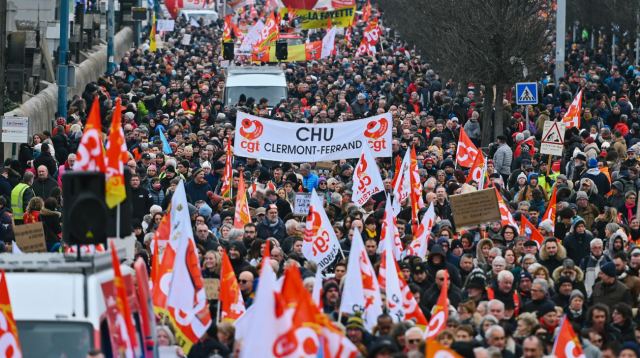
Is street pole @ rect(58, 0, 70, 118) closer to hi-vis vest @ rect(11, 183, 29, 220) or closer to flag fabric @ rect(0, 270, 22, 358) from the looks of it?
hi-vis vest @ rect(11, 183, 29, 220)

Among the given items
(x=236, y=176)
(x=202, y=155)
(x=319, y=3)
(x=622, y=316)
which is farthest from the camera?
(x=319, y=3)

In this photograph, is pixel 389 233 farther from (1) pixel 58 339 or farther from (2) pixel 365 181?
(2) pixel 365 181

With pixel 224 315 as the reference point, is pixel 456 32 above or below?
above

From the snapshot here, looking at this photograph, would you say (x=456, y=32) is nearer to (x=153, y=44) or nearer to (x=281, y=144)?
(x=281, y=144)

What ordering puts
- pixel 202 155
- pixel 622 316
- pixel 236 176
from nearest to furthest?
pixel 622 316 → pixel 236 176 → pixel 202 155

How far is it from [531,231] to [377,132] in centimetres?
525

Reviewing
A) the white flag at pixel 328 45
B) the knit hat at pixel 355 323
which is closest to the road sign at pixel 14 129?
the knit hat at pixel 355 323

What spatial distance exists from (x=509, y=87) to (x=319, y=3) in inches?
716

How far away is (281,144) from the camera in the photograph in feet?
75.7

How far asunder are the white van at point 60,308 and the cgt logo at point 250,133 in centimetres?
1271

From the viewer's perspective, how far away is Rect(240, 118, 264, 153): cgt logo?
76.6ft

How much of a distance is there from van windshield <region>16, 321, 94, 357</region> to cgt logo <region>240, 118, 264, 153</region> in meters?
13.0

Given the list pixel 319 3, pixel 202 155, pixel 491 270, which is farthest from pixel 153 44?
pixel 491 270

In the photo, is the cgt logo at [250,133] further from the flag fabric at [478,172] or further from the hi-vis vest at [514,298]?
the hi-vis vest at [514,298]
